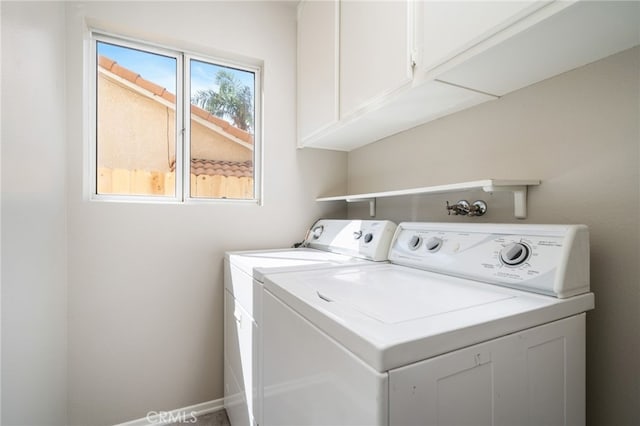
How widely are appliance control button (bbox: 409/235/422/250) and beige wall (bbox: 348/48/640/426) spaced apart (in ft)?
1.02

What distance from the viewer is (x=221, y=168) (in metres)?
1.95

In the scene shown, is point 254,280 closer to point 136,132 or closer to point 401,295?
point 401,295

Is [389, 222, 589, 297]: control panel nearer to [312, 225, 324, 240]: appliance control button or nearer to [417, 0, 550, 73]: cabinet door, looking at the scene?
[417, 0, 550, 73]: cabinet door

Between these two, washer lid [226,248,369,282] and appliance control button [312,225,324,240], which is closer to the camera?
washer lid [226,248,369,282]

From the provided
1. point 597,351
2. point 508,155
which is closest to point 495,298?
point 597,351

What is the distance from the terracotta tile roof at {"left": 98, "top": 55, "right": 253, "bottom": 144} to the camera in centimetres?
168

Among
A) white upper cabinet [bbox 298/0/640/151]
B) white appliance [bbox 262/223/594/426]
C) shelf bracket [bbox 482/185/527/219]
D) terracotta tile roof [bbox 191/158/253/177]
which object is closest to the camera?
white appliance [bbox 262/223/594/426]

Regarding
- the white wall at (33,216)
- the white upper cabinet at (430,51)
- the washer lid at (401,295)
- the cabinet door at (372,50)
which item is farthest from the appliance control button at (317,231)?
the white wall at (33,216)

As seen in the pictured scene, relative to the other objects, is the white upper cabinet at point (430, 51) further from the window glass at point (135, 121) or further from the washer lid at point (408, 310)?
the window glass at point (135, 121)

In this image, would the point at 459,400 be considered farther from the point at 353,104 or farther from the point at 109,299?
the point at 109,299

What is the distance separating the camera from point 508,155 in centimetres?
117

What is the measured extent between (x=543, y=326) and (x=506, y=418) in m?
0.23

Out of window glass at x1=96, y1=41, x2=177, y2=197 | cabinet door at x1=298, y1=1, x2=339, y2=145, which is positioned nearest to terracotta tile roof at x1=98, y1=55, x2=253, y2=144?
window glass at x1=96, y1=41, x2=177, y2=197

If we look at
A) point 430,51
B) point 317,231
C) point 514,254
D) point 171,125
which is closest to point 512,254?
point 514,254
